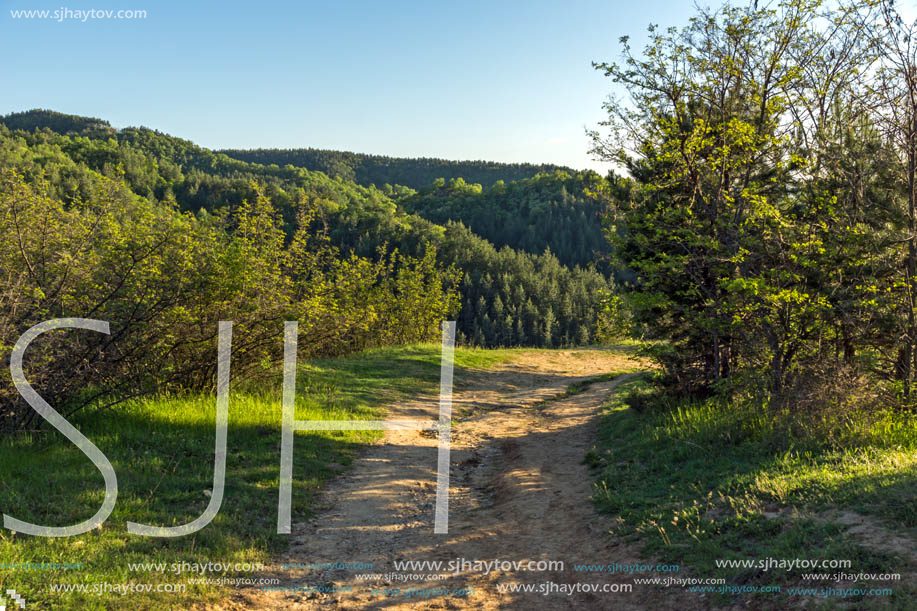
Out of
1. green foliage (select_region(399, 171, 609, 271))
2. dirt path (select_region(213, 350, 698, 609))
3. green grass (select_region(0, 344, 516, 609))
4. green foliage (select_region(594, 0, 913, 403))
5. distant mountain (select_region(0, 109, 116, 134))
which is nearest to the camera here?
green grass (select_region(0, 344, 516, 609))

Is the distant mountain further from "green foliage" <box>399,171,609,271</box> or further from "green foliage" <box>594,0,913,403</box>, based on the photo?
"green foliage" <box>594,0,913,403</box>

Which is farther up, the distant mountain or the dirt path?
the distant mountain

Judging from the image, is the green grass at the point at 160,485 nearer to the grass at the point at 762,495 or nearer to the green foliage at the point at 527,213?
the grass at the point at 762,495

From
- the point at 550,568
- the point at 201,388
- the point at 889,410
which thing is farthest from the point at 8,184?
the point at 889,410

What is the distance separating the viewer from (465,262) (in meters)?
94.4

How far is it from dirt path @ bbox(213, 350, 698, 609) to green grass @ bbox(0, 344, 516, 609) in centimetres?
46

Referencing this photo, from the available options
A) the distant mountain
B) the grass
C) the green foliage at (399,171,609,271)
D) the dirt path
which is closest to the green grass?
the dirt path

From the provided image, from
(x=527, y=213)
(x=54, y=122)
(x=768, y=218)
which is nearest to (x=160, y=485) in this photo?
(x=768, y=218)

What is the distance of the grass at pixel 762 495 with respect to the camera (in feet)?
13.6

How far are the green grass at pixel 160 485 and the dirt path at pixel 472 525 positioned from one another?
1.50 feet

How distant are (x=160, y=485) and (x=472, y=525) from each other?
3.67m

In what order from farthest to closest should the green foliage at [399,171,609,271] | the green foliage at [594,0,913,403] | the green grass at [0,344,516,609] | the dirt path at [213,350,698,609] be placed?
the green foliage at [399,171,609,271], the green foliage at [594,0,913,403], the dirt path at [213,350,698,609], the green grass at [0,344,516,609]

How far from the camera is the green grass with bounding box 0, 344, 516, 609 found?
4.55 metres

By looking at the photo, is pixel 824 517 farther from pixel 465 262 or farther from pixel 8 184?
pixel 465 262
